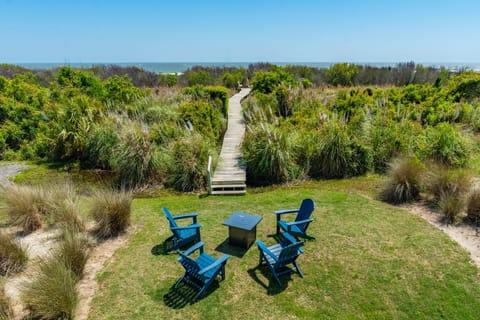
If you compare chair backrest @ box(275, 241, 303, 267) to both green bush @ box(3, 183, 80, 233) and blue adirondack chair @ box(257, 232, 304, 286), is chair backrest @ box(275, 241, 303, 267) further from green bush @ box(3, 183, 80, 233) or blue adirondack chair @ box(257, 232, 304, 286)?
green bush @ box(3, 183, 80, 233)

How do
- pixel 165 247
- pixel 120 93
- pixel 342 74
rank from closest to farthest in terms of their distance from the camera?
pixel 165 247
pixel 120 93
pixel 342 74

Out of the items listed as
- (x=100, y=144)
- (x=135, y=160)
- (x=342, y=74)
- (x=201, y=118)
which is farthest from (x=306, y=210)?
(x=342, y=74)

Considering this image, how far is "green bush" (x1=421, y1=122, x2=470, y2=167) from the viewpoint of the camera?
8.26 meters

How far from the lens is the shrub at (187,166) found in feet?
28.0

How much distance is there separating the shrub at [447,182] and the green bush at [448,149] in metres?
2.01

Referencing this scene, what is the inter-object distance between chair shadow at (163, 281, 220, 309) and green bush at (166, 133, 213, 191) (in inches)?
175

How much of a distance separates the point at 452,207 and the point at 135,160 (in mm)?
8376

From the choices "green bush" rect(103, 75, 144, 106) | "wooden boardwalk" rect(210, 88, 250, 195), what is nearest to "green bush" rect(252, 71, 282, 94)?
"wooden boardwalk" rect(210, 88, 250, 195)

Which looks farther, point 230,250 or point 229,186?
point 229,186

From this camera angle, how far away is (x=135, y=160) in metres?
8.66

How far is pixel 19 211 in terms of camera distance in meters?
5.80

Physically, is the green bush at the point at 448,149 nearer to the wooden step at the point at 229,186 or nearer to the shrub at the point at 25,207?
the wooden step at the point at 229,186

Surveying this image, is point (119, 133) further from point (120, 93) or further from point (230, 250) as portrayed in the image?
point (120, 93)

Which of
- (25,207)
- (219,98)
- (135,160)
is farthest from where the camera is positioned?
(219,98)
